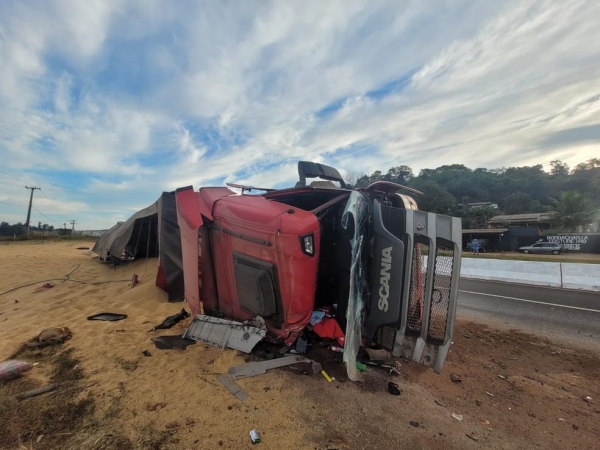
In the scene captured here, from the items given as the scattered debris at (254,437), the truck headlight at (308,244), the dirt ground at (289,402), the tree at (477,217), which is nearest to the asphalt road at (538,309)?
the dirt ground at (289,402)

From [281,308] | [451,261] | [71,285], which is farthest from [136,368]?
[71,285]

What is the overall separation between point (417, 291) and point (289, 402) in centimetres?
156

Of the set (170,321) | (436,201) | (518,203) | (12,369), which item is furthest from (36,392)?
(518,203)

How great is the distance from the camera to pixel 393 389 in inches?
107

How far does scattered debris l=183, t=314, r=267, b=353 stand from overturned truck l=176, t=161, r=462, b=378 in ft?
0.34

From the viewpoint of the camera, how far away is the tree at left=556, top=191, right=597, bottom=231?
38.0 metres

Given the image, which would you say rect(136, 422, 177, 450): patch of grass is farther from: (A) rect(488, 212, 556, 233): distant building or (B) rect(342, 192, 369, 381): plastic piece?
(A) rect(488, 212, 556, 233): distant building

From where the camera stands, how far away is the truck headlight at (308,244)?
9.59ft

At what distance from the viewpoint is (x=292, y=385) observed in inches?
107

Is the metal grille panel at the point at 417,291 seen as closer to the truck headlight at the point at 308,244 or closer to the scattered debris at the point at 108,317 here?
the truck headlight at the point at 308,244

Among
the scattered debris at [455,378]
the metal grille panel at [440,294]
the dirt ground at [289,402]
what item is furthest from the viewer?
the scattered debris at [455,378]

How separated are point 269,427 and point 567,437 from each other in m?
2.31

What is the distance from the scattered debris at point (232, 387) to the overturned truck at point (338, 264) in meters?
0.65

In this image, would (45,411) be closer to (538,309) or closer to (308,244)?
(308,244)
